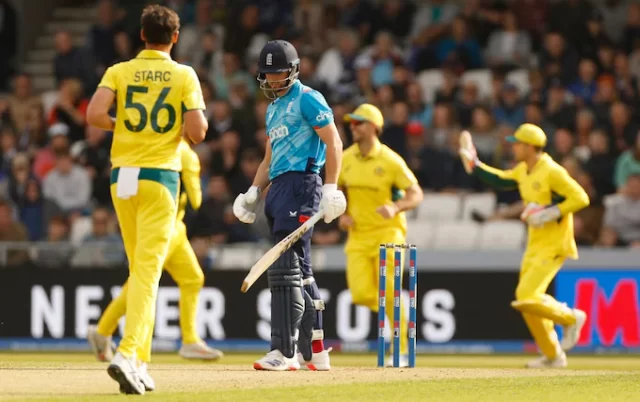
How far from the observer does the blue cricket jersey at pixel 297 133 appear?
10.5m

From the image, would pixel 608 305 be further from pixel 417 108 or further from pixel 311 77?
pixel 311 77

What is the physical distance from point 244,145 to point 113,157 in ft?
35.0

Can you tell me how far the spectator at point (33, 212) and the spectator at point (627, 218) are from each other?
7501mm

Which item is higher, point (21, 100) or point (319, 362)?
point (21, 100)

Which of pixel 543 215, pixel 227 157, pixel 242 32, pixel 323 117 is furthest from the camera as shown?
pixel 242 32

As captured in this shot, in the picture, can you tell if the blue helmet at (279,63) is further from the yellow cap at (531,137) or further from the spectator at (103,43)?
the spectator at (103,43)

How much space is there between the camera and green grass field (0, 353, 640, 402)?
916 centimetres

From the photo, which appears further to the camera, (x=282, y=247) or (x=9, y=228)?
(x=9, y=228)

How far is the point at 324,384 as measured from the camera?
983 cm

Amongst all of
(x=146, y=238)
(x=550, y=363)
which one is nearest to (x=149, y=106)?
(x=146, y=238)

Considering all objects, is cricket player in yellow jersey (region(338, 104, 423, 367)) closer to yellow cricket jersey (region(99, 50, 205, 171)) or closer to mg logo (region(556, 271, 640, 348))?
mg logo (region(556, 271, 640, 348))

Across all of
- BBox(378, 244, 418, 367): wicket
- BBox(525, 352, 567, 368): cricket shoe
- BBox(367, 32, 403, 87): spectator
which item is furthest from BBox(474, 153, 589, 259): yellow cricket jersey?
BBox(367, 32, 403, 87): spectator

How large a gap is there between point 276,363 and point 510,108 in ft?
32.6

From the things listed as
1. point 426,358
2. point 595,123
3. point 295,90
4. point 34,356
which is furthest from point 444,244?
point 295,90
